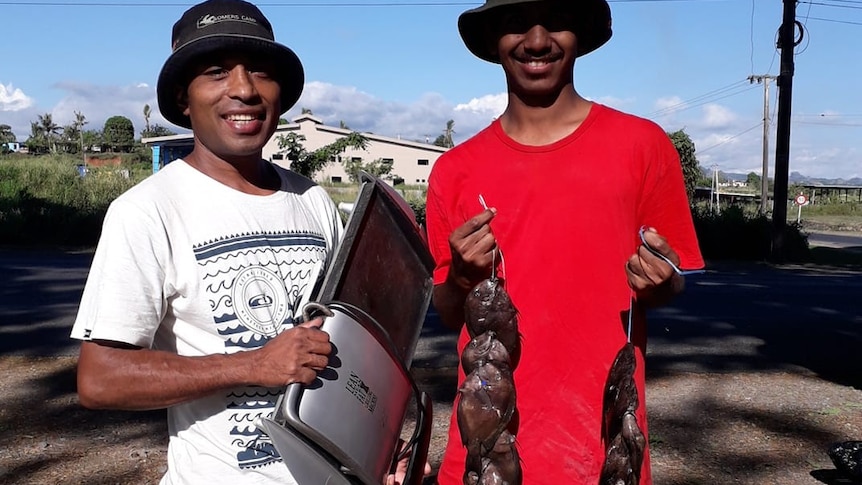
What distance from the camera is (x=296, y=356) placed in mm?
2043

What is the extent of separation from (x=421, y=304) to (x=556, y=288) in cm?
51

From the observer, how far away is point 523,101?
2.54 meters

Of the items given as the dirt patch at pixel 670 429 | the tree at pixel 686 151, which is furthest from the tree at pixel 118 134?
the dirt patch at pixel 670 429

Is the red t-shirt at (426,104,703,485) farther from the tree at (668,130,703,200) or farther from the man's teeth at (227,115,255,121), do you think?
the tree at (668,130,703,200)

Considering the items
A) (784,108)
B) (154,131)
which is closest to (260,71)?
(784,108)

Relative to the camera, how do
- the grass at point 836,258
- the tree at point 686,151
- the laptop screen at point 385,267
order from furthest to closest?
the tree at point 686,151
the grass at point 836,258
the laptop screen at point 385,267

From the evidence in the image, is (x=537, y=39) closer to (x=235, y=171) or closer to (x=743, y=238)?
(x=235, y=171)

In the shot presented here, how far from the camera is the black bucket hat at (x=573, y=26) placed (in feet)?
8.07

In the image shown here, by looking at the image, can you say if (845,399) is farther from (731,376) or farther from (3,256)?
(3,256)

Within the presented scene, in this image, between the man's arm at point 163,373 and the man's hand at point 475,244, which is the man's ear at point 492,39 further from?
the man's arm at point 163,373

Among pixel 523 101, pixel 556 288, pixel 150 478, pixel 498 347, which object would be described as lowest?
pixel 150 478

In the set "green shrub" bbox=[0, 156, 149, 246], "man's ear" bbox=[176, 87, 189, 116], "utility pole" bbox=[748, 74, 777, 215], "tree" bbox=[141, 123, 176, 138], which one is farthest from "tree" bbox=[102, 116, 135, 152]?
"man's ear" bbox=[176, 87, 189, 116]

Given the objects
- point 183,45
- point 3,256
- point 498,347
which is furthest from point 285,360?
point 3,256

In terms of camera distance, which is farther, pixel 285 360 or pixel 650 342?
pixel 650 342
